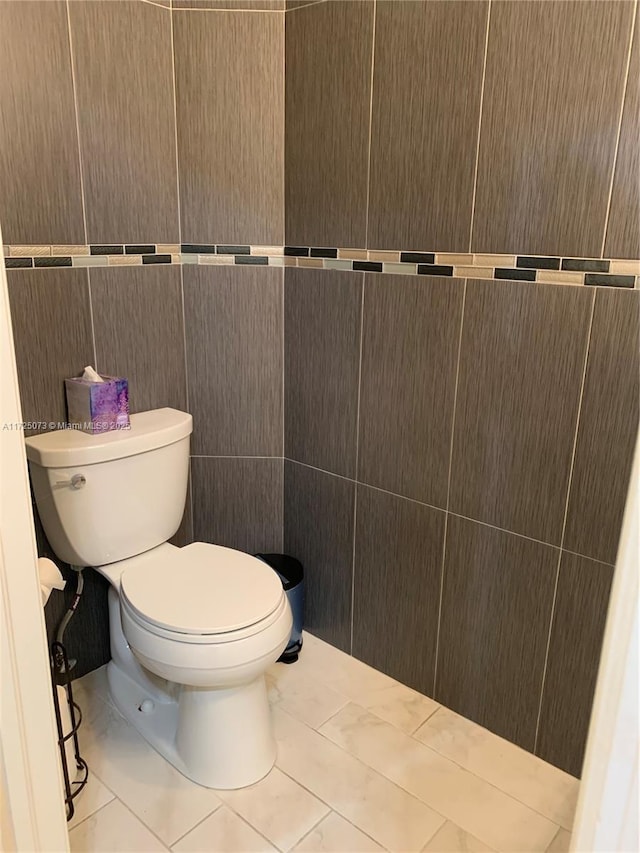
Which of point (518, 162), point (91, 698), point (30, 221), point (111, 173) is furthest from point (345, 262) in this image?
point (91, 698)

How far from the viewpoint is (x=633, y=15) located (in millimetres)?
1272

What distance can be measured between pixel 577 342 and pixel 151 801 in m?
1.46

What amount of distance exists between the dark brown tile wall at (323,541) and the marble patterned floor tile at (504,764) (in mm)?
409

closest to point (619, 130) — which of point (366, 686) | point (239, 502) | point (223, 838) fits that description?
point (239, 502)

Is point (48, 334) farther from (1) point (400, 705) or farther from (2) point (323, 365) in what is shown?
(1) point (400, 705)

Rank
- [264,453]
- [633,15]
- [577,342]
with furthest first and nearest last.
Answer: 1. [264,453]
2. [577,342]
3. [633,15]

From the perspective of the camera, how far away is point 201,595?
1.61m

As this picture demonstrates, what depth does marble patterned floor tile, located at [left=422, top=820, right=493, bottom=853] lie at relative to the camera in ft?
Answer: 4.82

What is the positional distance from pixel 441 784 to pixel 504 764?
0.61 feet

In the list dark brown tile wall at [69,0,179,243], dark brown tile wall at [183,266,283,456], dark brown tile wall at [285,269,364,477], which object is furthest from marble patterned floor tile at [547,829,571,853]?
dark brown tile wall at [69,0,179,243]

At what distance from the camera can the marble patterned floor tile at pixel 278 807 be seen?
1503 millimetres

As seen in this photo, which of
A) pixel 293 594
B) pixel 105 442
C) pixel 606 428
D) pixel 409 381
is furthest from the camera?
pixel 293 594

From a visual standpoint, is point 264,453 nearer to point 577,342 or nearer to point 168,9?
point 577,342

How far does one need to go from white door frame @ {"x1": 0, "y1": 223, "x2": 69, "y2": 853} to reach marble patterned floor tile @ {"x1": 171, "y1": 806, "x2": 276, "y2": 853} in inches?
19.5
